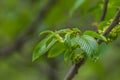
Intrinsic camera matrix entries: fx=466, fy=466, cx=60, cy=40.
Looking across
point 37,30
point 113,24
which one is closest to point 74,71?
point 113,24

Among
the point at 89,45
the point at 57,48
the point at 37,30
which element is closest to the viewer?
the point at 89,45

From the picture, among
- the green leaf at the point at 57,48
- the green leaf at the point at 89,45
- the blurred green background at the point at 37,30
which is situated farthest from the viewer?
the blurred green background at the point at 37,30

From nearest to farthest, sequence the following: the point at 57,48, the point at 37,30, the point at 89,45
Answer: the point at 89,45 → the point at 57,48 → the point at 37,30

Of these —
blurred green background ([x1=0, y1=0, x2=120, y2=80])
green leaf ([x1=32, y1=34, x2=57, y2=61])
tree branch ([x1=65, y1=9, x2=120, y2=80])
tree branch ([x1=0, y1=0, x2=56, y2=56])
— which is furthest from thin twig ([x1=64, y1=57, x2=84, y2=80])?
tree branch ([x1=0, y1=0, x2=56, y2=56])

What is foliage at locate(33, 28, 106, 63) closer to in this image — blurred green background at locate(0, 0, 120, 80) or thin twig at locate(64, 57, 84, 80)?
thin twig at locate(64, 57, 84, 80)

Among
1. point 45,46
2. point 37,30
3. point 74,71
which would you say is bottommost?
point 37,30

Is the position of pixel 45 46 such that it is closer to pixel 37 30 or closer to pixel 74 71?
pixel 74 71

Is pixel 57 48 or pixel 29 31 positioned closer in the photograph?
pixel 57 48

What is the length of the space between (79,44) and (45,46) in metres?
0.13

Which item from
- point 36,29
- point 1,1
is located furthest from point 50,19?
point 1,1

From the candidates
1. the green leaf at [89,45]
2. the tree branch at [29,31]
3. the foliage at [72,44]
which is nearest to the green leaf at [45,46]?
the foliage at [72,44]

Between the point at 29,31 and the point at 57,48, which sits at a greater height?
the point at 57,48

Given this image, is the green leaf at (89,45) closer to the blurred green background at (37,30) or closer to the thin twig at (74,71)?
the thin twig at (74,71)

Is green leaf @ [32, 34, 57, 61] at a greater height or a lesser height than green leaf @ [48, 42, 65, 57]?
greater
